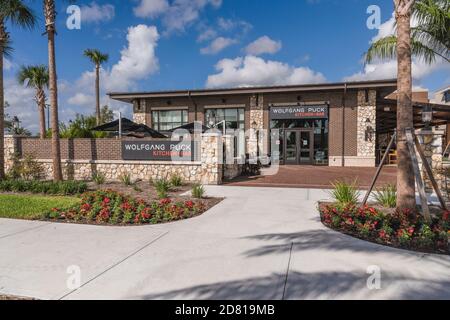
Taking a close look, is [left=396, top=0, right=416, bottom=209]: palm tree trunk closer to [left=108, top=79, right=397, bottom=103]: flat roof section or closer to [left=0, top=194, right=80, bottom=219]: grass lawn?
[left=0, top=194, right=80, bottom=219]: grass lawn

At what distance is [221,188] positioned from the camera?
10734 millimetres

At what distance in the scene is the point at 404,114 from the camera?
6078 millimetres

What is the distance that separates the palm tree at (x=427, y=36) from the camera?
9836mm

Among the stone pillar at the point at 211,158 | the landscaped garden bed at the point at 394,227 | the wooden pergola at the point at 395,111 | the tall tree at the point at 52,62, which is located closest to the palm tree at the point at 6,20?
the tall tree at the point at 52,62

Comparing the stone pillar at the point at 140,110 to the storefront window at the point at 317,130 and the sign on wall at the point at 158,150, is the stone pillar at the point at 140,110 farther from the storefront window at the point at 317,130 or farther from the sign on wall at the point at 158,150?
the storefront window at the point at 317,130

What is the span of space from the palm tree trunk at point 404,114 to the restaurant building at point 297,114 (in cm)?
1240

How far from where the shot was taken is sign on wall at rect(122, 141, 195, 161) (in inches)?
481

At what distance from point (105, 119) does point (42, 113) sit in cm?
1198

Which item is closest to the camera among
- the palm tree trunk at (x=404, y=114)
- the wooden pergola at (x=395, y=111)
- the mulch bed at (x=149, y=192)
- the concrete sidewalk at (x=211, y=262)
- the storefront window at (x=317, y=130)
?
the concrete sidewalk at (x=211, y=262)

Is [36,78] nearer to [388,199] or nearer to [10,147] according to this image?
[10,147]

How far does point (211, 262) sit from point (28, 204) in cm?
682

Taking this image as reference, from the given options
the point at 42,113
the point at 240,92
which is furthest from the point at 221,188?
the point at 42,113
